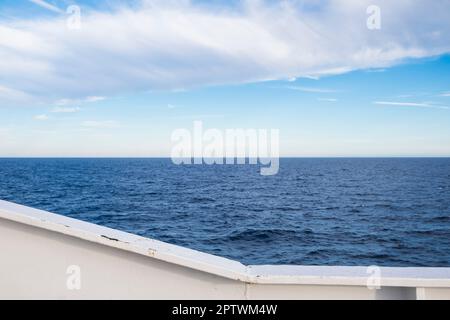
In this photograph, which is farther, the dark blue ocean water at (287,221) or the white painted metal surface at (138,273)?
the dark blue ocean water at (287,221)

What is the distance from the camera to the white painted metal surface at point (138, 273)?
85.0 inches

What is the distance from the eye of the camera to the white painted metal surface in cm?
216

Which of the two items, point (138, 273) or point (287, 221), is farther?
point (287, 221)

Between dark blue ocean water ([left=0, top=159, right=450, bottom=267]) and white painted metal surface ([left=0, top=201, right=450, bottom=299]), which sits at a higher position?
white painted metal surface ([left=0, top=201, right=450, bottom=299])

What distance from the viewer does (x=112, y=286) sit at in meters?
2.29

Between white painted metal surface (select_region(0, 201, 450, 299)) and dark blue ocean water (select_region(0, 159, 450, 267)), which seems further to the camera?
dark blue ocean water (select_region(0, 159, 450, 267))

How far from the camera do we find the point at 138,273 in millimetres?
2289

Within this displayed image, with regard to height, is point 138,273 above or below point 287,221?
above
